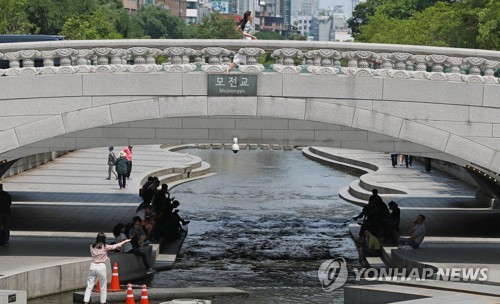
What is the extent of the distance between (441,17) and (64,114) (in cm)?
4097

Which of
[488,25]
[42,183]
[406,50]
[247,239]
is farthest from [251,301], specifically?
[488,25]

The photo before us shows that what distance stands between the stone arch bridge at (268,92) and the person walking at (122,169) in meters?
15.7

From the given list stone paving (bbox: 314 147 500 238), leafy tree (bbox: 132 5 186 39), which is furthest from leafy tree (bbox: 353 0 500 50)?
leafy tree (bbox: 132 5 186 39)

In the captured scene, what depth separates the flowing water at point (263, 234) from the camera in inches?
998

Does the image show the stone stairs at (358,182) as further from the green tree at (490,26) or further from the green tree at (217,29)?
→ the green tree at (217,29)

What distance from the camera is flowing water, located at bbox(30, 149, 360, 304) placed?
25344 mm

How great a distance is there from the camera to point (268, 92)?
1001 inches

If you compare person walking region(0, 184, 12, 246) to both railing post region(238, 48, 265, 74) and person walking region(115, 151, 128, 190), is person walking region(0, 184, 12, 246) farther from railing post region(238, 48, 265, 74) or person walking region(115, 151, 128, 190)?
person walking region(115, 151, 128, 190)

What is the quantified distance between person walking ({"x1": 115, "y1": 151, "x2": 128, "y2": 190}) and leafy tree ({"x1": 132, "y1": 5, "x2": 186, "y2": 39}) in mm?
114055

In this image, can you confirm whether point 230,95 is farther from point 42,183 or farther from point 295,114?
point 42,183

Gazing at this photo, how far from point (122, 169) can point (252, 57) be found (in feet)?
53.9

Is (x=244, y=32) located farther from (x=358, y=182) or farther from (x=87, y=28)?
(x=87, y=28)

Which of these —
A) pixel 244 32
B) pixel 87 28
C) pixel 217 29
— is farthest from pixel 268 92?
pixel 217 29

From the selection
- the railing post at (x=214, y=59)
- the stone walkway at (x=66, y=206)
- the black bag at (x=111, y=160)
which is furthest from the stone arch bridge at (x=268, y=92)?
the black bag at (x=111, y=160)
